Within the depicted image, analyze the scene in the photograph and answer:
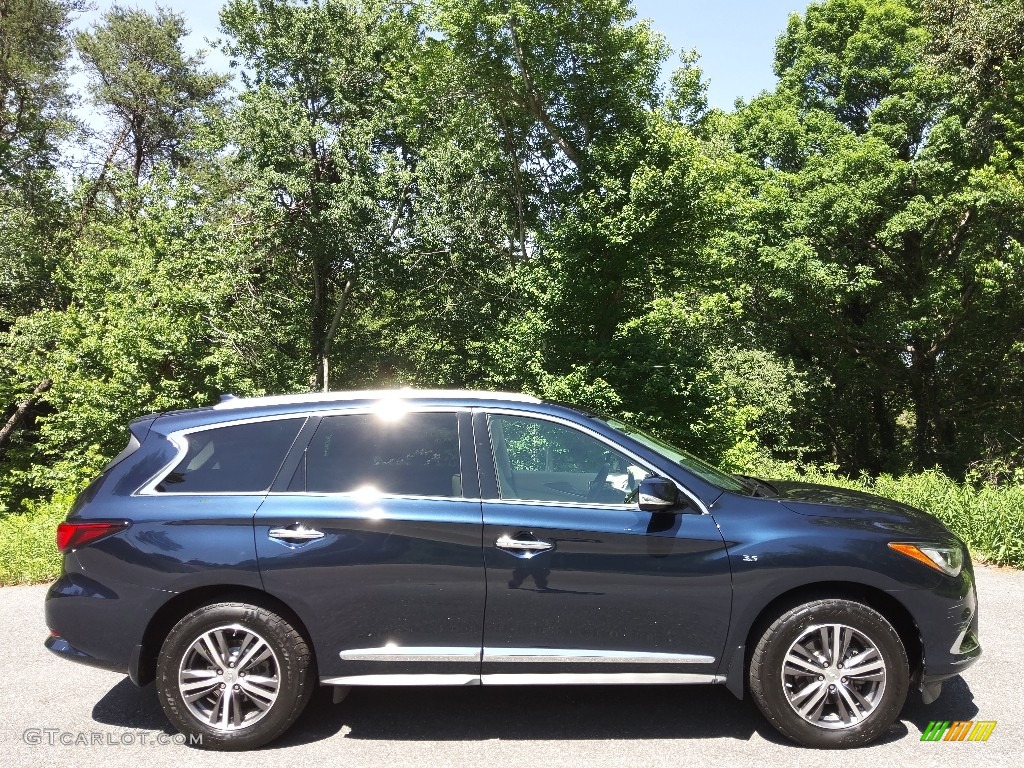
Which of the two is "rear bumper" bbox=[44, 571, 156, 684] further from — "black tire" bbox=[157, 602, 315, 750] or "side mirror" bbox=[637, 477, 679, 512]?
"side mirror" bbox=[637, 477, 679, 512]

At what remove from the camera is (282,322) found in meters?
22.7

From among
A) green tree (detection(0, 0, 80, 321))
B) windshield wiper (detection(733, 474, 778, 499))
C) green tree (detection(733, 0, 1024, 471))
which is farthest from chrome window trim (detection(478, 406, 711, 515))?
green tree (detection(0, 0, 80, 321))

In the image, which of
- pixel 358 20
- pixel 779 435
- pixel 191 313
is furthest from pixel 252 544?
pixel 779 435

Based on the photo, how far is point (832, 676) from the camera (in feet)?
12.0

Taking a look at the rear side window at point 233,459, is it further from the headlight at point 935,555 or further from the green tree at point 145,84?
the green tree at point 145,84

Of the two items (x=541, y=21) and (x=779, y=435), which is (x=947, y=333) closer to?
(x=779, y=435)

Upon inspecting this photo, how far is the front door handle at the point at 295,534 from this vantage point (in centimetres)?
377

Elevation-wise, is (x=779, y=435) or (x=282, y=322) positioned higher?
(x=282, y=322)

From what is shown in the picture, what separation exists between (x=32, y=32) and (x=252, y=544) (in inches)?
1163
